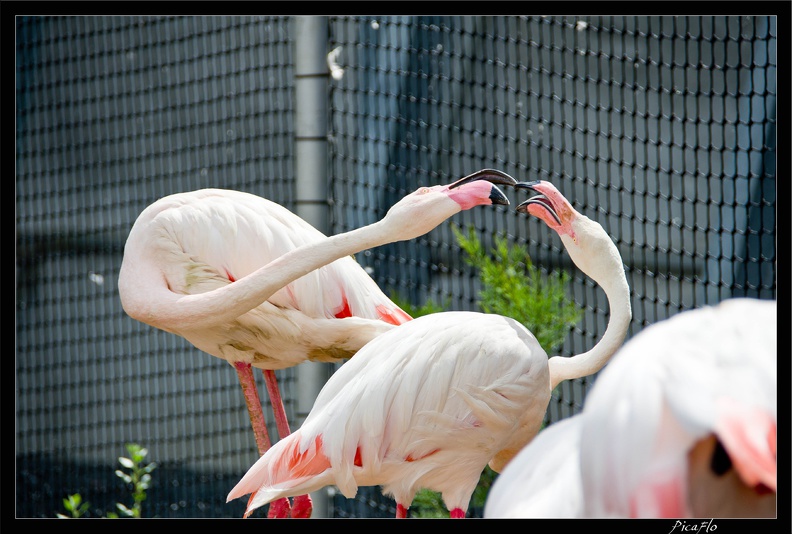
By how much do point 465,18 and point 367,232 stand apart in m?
2.06

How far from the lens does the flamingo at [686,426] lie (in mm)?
912

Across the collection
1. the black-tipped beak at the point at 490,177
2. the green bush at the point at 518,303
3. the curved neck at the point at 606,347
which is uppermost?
the black-tipped beak at the point at 490,177

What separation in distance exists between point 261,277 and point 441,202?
15.3 inches

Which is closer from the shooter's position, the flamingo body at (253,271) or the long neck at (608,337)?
the long neck at (608,337)

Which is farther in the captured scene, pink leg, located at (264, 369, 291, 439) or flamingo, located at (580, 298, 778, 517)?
pink leg, located at (264, 369, 291, 439)

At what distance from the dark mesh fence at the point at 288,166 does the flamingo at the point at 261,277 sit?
119 centimetres

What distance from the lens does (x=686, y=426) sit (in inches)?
35.6

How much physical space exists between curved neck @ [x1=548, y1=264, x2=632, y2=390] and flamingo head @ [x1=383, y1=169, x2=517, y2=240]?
0.32m

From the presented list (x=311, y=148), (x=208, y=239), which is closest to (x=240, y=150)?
(x=311, y=148)

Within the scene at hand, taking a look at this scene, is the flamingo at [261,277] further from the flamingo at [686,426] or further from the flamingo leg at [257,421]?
the flamingo at [686,426]
